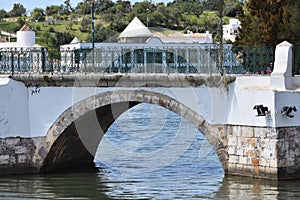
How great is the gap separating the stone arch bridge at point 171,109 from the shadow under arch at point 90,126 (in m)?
0.02

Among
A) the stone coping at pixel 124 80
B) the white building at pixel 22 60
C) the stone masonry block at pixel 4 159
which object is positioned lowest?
the stone masonry block at pixel 4 159

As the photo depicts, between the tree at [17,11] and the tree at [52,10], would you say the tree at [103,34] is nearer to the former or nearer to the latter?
the tree at [17,11]

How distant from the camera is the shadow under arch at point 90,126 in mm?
18320

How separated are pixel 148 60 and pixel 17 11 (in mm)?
94075

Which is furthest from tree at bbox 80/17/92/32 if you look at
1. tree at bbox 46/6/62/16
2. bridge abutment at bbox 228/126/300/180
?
bridge abutment at bbox 228/126/300/180

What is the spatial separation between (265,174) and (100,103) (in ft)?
14.7

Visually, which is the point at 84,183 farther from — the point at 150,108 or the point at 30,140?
the point at 150,108

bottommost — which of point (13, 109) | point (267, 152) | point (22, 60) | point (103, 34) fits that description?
point (267, 152)

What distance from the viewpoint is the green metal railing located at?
18531 mm

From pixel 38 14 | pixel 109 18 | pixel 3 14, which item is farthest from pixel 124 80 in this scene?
pixel 38 14

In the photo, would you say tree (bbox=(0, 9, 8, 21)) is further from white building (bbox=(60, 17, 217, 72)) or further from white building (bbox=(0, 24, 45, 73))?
white building (bbox=(60, 17, 217, 72))

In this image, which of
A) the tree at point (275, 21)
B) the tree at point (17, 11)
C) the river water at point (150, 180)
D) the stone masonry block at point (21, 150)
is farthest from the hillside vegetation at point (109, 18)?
the stone masonry block at point (21, 150)

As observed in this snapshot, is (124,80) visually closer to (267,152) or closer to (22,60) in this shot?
(22,60)

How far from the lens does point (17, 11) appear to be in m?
110
